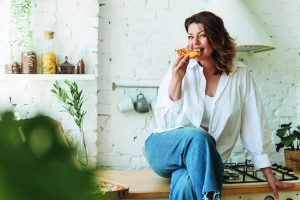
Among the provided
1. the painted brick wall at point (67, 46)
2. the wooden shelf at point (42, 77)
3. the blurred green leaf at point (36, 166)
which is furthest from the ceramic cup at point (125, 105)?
the blurred green leaf at point (36, 166)

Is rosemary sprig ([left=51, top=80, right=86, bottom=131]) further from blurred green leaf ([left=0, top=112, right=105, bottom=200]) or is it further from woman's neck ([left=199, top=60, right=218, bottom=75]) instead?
blurred green leaf ([left=0, top=112, right=105, bottom=200])

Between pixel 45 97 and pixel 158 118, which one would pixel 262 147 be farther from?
pixel 45 97

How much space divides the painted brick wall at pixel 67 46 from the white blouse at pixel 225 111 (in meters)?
0.47

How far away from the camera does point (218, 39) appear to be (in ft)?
6.66

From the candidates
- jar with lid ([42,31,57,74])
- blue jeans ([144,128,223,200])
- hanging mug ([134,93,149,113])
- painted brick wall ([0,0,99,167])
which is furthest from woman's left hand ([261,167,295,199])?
jar with lid ([42,31,57,74])

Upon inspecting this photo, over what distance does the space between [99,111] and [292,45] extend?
1.35 metres

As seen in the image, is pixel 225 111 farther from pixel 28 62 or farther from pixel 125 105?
pixel 28 62

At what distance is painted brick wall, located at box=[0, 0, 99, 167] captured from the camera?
2.22 meters

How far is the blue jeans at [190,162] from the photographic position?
1.70 meters

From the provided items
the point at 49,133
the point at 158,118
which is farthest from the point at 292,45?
the point at 49,133

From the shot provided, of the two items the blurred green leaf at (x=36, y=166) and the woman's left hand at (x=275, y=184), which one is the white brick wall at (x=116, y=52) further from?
the blurred green leaf at (x=36, y=166)

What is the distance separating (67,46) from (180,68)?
71 centimetres

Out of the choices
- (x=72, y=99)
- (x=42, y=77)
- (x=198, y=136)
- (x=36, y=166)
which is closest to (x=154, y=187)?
(x=198, y=136)

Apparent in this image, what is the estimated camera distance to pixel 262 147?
82.4 inches
